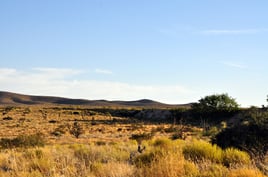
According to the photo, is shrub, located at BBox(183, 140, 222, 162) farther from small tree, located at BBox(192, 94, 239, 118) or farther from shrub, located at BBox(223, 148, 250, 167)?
small tree, located at BBox(192, 94, 239, 118)

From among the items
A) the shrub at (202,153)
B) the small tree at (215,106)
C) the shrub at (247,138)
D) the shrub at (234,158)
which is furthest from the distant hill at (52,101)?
the shrub at (234,158)

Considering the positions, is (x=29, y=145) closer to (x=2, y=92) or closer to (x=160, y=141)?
(x=160, y=141)

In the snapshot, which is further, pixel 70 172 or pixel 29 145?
pixel 29 145

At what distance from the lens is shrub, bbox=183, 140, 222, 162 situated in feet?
38.2

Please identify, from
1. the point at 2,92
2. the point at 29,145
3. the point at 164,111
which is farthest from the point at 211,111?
the point at 2,92

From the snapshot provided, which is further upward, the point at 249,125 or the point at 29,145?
the point at 249,125

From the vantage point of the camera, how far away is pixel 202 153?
12.2 m

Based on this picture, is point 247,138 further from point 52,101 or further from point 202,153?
point 52,101

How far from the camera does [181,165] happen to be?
8852 millimetres

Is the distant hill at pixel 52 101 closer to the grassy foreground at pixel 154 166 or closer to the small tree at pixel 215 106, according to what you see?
the small tree at pixel 215 106

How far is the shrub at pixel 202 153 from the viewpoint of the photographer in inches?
459

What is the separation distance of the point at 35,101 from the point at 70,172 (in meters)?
181

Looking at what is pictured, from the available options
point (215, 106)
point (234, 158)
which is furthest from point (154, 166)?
point (215, 106)

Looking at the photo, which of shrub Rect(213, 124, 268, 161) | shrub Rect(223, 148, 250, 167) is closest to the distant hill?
shrub Rect(213, 124, 268, 161)
